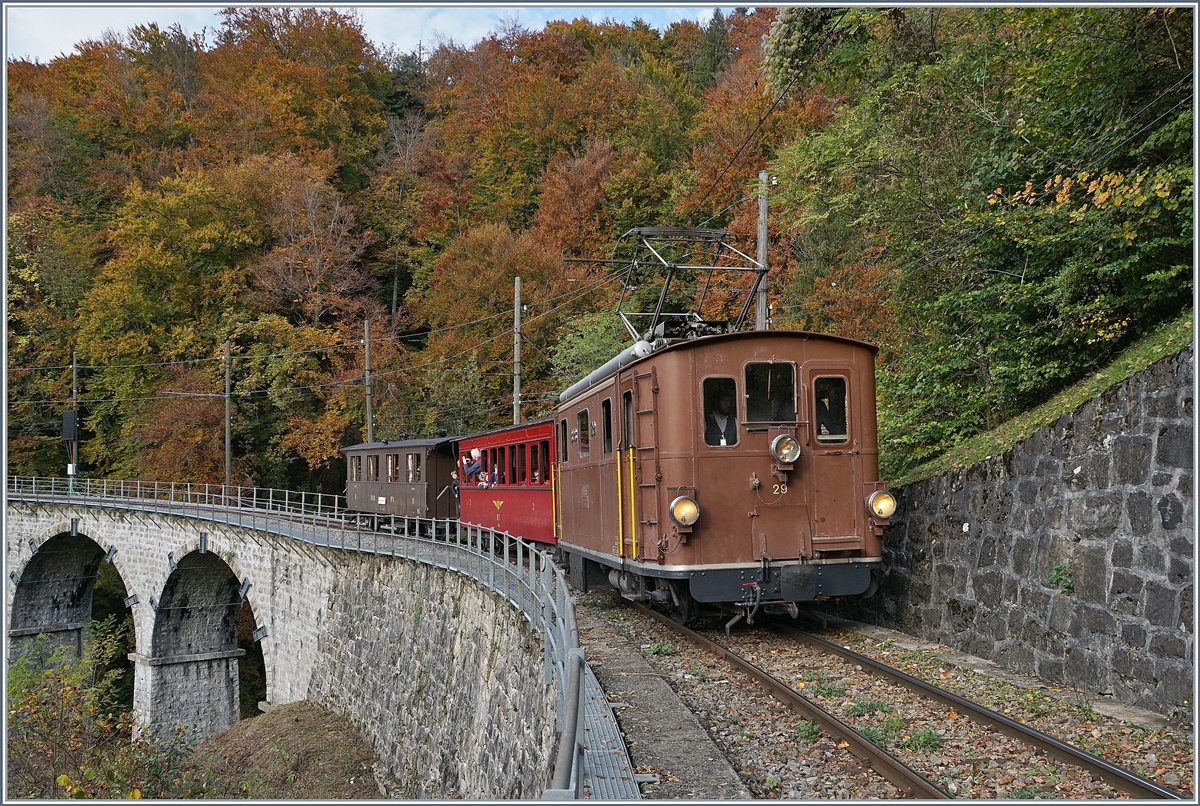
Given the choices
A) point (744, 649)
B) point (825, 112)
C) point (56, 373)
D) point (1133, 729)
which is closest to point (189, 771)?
point (744, 649)

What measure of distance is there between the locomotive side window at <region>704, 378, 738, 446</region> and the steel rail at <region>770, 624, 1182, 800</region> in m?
2.53

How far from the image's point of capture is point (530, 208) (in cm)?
4622

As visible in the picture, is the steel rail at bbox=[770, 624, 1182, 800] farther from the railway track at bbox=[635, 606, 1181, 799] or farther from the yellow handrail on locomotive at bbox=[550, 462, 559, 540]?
the yellow handrail on locomotive at bbox=[550, 462, 559, 540]

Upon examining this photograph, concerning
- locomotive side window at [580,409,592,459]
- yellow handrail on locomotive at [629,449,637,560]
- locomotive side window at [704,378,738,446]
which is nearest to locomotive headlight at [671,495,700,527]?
locomotive side window at [704,378,738,446]

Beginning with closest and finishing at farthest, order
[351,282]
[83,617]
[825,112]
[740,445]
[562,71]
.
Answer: [740,445] < [825,112] < [83,617] < [351,282] < [562,71]

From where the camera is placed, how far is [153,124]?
52250 mm

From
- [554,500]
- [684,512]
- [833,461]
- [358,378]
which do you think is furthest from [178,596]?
[833,461]

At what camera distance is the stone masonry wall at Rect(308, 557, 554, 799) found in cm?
977

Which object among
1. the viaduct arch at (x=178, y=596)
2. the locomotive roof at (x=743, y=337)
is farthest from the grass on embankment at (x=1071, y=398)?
the viaduct arch at (x=178, y=596)

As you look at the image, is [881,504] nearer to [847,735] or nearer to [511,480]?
[847,735]

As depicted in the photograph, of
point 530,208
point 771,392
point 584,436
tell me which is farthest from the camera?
point 530,208

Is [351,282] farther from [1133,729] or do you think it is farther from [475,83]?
[1133,729]

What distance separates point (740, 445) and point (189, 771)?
46.4 ft

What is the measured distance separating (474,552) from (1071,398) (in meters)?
9.37
